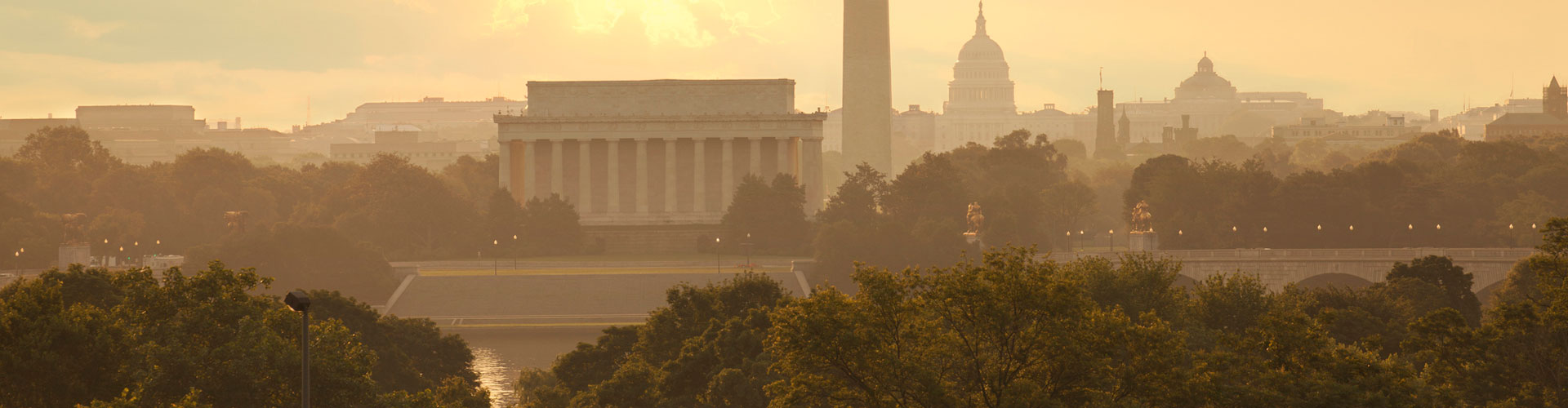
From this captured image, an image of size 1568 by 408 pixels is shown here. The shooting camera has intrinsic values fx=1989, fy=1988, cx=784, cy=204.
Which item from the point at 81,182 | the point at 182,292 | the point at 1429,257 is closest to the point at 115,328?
the point at 182,292

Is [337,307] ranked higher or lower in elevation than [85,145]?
lower

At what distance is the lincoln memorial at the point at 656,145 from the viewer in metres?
132

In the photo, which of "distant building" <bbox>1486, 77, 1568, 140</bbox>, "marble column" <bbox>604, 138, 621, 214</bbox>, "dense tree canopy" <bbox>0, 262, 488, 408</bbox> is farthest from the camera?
"distant building" <bbox>1486, 77, 1568, 140</bbox>

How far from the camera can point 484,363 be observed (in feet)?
258

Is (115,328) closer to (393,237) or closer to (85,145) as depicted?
(393,237)

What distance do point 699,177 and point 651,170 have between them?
423cm

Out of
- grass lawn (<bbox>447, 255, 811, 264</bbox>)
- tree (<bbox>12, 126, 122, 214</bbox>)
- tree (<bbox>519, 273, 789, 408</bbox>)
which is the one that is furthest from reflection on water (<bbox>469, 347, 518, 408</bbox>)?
tree (<bbox>12, 126, 122, 214</bbox>)

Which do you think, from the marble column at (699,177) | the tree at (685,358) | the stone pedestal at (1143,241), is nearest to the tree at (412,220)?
the marble column at (699,177)

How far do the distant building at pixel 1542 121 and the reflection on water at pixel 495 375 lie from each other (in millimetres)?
124455

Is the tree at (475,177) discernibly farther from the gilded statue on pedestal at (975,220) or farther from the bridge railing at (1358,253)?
the bridge railing at (1358,253)

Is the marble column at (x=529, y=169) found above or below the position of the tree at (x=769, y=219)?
above

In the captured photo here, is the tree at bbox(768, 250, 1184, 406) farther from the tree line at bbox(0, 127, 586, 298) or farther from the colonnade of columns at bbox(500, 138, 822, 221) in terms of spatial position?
the colonnade of columns at bbox(500, 138, 822, 221)

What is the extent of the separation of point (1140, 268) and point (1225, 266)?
43.5 m

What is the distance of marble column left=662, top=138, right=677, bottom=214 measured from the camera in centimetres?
13238
